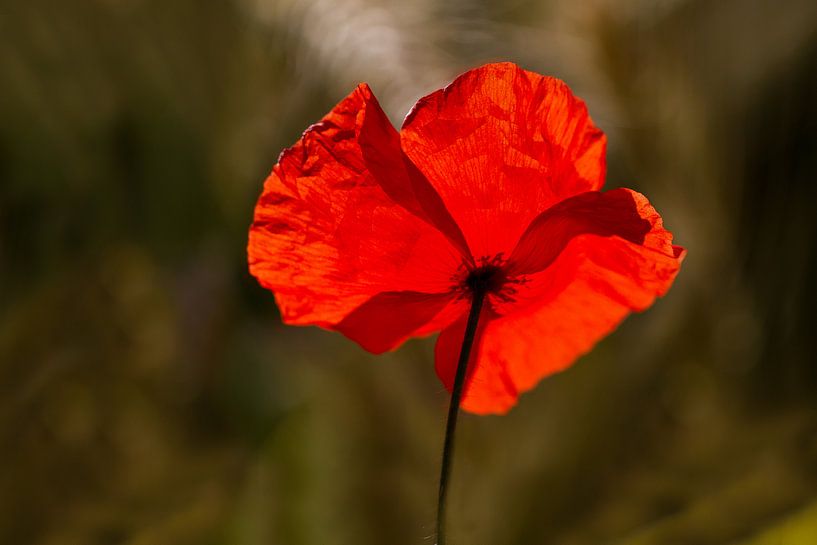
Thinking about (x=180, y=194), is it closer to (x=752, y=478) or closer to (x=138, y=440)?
(x=138, y=440)

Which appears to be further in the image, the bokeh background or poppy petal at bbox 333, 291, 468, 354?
the bokeh background

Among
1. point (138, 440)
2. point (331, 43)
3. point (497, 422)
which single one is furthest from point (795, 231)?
point (138, 440)

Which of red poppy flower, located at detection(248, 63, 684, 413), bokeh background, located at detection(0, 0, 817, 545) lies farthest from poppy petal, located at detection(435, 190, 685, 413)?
bokeh background, located at detection(0, 0, 817, 545)

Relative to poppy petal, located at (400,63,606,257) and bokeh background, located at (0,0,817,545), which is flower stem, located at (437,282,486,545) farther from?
bokeh background, located at (0,0,817,545)

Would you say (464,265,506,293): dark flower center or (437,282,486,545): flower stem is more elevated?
(464,265,506,293): dark flower center

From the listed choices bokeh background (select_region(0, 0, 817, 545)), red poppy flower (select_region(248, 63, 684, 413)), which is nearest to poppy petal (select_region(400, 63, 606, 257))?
red poppy flower (select_region(248, 63, 684, 413))

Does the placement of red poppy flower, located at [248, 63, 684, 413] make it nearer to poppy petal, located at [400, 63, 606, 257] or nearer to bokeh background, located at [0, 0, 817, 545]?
poppy petal, located at [400, 63, 606, 257]

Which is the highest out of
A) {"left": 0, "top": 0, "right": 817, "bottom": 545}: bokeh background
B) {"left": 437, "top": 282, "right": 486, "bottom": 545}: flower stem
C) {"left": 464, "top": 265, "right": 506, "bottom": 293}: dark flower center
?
{"left": 0, "top": 0, "right": 817, "bottom": 545}: bokeh background

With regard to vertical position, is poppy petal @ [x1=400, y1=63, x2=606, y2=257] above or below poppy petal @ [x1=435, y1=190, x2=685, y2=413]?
above

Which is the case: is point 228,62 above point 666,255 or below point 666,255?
above
